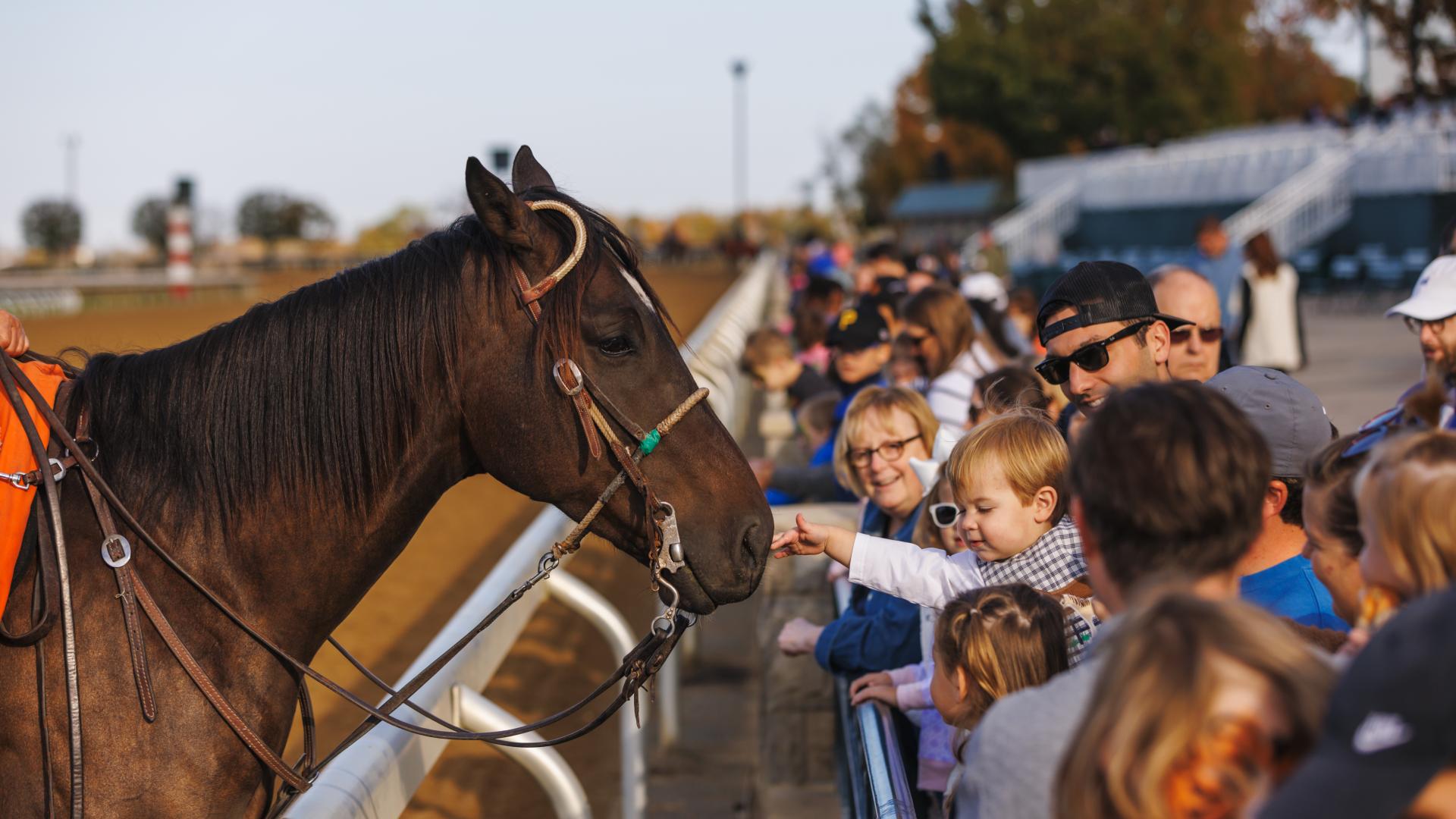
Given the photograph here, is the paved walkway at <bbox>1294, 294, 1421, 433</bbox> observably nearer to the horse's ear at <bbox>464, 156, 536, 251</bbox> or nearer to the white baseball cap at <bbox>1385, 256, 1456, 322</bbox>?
the white baseball cap at <bbox>1385, 256, 1456, 322</bbox>

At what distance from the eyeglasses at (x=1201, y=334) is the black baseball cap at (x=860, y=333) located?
1.78 meters

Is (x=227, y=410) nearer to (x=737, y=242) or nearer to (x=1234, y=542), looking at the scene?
(x=1234, y=542)

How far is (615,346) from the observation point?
267cm

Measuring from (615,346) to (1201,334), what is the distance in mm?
2154

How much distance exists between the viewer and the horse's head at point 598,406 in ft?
8.61

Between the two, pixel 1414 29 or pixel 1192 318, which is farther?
pixel 1414 29

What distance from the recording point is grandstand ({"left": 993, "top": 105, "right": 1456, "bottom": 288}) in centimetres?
2048

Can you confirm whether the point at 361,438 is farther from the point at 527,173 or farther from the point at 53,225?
the point at 53,225

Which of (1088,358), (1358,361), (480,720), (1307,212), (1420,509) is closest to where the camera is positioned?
(1420,509)

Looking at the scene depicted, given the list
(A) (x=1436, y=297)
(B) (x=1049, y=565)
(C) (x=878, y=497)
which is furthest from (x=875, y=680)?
(A) (x=1436, y=297)

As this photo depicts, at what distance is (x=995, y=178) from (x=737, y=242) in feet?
39.9

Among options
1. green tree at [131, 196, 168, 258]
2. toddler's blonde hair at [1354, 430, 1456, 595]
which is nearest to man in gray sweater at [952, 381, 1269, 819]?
toddler's blonde hair at [1354, 430, 1456, 595]

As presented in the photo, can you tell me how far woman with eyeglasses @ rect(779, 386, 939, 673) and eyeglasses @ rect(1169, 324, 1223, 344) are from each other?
0.72 meters

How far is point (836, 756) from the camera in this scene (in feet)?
14.1
